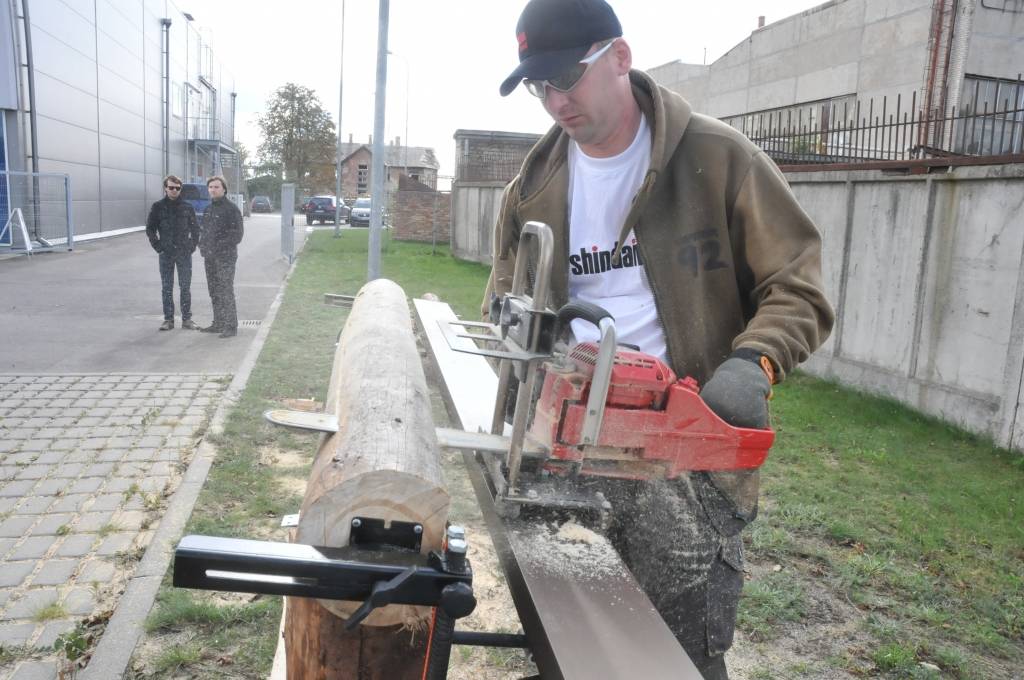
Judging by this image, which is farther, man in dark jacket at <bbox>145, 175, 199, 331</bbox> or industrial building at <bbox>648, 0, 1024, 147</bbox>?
industrial building at <bbox>648, 0, 1024, 147</bbox>

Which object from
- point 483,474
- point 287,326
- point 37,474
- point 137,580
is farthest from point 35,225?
point 483,474

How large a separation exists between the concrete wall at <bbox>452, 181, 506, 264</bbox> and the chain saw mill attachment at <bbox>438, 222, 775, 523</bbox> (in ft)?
52.2

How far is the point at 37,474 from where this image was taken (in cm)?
A: 489

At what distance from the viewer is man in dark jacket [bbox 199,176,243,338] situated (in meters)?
9.87

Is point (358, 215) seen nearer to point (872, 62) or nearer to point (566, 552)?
point (872, 62)

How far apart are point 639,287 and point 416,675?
51.7 inches

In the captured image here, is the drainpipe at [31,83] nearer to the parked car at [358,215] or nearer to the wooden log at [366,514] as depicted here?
the wooden log at [366,514]

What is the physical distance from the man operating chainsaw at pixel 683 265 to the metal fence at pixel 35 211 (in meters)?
19.2

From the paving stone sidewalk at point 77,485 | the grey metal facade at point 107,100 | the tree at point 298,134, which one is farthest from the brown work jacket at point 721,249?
the tree at point 298,134

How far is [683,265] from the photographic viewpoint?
2.43 meters

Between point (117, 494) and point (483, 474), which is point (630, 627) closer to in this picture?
point (483, 474)

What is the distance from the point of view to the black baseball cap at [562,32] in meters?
2.27

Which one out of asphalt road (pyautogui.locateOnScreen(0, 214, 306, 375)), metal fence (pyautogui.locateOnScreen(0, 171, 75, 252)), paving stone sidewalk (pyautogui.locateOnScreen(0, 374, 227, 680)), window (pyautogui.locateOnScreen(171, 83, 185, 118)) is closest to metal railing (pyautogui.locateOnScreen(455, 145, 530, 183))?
asphalt road (pyautogui.locateOnScreen(0, 214, 306, 375))

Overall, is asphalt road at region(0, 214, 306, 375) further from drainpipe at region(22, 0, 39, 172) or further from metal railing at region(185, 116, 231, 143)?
metal railing at region(185, 116, 231, 143)
